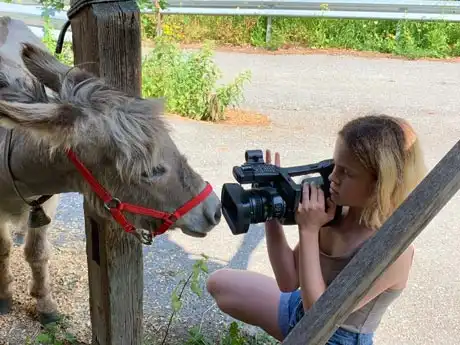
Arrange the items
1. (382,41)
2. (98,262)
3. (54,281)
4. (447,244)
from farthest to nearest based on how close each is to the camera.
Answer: (382,41) < (447,244) < (54,281) < (98,262)

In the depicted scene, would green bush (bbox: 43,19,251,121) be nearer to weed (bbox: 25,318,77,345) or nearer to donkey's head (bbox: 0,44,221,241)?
weed (bbox: 25,318,77,345)

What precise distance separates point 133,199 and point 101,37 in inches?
20.5

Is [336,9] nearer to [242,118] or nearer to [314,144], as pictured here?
[242,118]

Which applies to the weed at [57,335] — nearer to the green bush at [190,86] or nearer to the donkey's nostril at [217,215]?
the donkey's nostril at [217,215]

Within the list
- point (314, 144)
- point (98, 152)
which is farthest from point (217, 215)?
point (314, 144)

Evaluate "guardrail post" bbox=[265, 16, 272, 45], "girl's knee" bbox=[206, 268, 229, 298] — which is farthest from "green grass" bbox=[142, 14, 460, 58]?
"girl's knee" bbox=[206, 268, 229, 298]

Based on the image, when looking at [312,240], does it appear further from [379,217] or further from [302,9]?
[302,9]

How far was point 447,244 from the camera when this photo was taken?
3.99 meters

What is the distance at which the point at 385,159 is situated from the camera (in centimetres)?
188

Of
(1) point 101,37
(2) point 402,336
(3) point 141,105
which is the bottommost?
(2) point 402,336

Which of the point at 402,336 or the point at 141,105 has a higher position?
the point at 141,105

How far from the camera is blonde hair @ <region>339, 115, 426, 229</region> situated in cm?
189

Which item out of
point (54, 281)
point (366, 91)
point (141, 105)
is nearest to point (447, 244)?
point (54, 281)

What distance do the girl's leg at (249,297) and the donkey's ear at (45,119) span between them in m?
1.18
